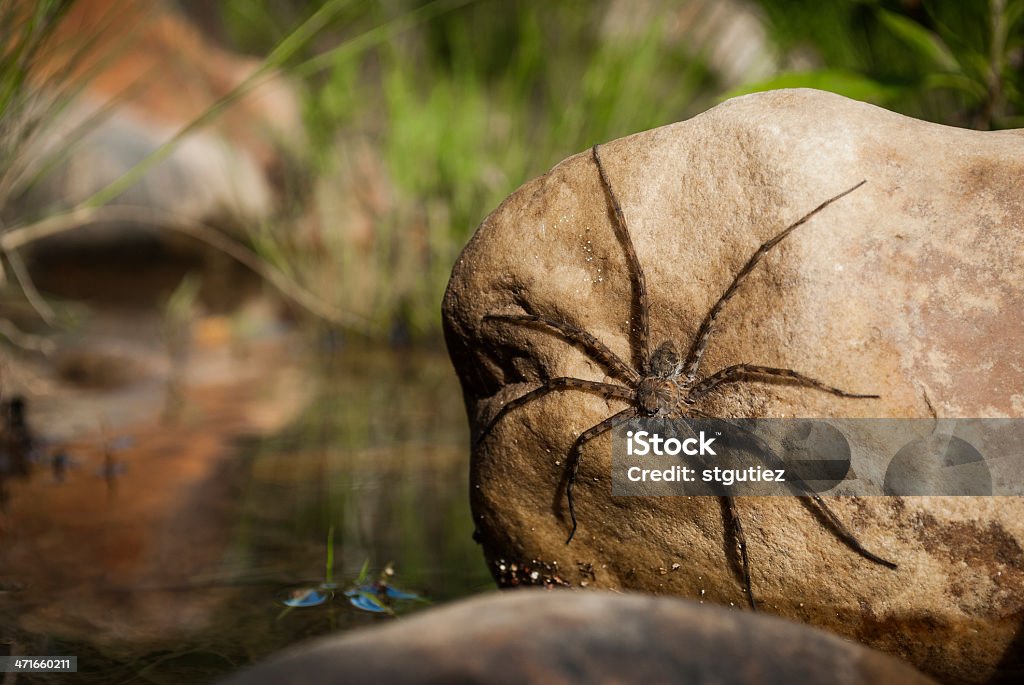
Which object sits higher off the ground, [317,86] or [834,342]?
[317,86]

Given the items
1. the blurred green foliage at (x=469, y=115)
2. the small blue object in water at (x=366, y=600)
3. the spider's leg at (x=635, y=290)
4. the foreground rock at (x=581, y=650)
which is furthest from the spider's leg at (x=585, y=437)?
the blurred green foliage at (x=469, y=115)

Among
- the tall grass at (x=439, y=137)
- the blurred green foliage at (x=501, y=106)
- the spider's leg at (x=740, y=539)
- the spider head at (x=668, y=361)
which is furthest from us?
the tall grass at (x=439, y=137)

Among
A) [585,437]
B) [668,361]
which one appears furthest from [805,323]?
[585,437]

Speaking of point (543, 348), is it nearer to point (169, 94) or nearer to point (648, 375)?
point (648, 375)

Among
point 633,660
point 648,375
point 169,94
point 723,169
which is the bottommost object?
point 633,660

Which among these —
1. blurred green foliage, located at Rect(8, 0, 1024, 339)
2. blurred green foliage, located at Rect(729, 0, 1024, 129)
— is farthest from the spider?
blurred green foliage, located at Rect(8, 0, 1024, 339)

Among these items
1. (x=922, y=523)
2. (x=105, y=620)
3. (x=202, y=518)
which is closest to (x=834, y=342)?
(x=922, y=523)

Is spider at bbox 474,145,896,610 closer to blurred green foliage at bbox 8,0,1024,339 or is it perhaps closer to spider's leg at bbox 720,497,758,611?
spider's leg at bbox 720,497,758,611

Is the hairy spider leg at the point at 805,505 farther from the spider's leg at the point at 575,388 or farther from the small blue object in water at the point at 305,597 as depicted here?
the small blue object in water at the point at 305,597
